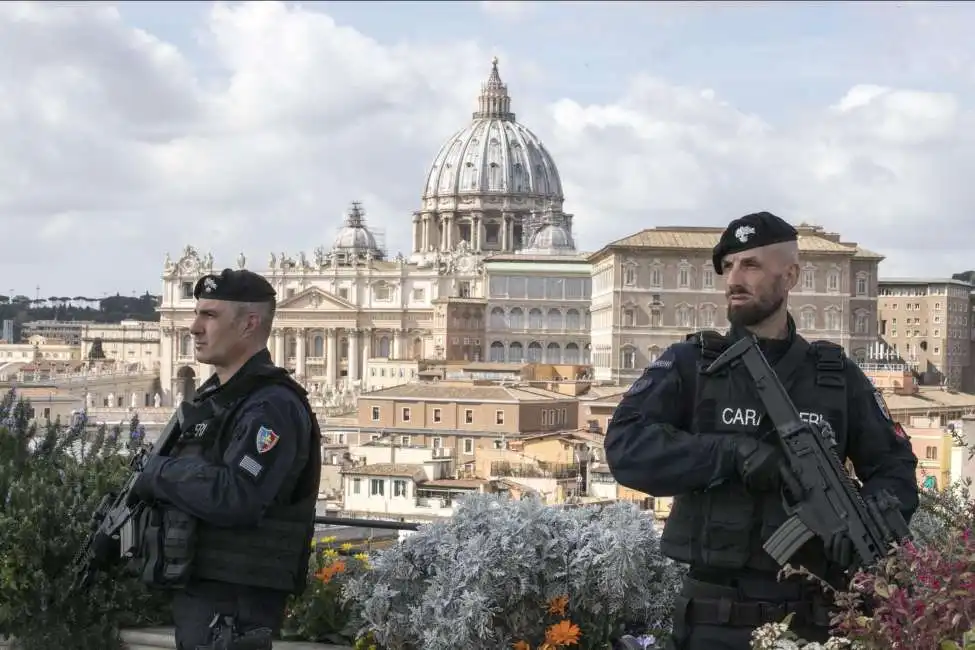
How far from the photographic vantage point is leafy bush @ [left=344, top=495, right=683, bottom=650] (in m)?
5.22

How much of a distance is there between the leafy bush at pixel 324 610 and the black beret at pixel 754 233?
2.25m

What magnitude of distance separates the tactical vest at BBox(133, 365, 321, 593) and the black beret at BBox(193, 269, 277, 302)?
0.87 feet

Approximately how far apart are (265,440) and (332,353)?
301 ft

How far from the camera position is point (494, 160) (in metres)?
121

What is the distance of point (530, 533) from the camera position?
537 centimetres

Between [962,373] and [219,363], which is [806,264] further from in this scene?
[219,363]

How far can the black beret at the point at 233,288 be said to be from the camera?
15.5ft

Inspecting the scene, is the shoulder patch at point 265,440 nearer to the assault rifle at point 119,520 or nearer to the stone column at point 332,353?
the assault rifle at point 119,520

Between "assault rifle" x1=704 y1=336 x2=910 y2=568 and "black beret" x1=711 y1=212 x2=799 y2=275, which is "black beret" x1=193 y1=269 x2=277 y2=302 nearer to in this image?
"black beret" x1=711 y1=212 x2=799 y2=275

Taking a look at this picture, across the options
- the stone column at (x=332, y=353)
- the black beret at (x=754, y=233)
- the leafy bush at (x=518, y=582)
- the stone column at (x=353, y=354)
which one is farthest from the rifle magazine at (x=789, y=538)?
the stone column at (x=332, y=353)

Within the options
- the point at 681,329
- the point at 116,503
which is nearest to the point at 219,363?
the point at 116,503

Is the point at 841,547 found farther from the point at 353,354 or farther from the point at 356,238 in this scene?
the point at 356,238

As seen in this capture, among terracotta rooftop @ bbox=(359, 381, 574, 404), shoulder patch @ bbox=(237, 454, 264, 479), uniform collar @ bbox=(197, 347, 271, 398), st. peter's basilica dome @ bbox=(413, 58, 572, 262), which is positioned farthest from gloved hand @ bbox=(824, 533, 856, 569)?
st. peter's basilica dome @ bbox=(413, 58, 572, 262)

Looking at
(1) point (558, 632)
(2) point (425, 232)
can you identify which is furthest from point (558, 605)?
(2) point (425, 232)
